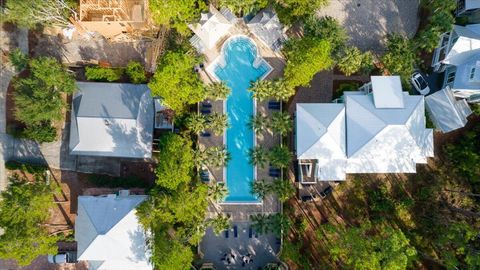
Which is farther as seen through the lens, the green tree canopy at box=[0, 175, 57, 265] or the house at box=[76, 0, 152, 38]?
the house at box=[76, 0, 152, 38]

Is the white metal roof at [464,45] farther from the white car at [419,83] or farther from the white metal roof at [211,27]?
the white metal roof at [211,27]

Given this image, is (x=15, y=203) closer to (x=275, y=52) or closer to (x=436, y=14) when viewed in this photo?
(x=275, y=52)

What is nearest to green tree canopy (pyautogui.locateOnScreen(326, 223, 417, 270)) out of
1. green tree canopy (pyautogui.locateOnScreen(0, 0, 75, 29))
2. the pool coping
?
the pool coping

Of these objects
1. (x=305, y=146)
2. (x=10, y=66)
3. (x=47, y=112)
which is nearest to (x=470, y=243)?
(x=305, y=146)

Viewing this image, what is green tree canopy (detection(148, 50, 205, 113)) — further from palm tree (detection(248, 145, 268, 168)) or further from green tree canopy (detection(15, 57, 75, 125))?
green tree canopy (detection(15, 57, 75, 125))

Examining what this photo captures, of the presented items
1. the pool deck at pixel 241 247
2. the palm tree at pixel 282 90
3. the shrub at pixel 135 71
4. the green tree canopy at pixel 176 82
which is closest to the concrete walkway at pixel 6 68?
the shrub at pixel 135 71

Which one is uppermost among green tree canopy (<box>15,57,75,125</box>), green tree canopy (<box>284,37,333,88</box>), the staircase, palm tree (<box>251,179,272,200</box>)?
the staircase
